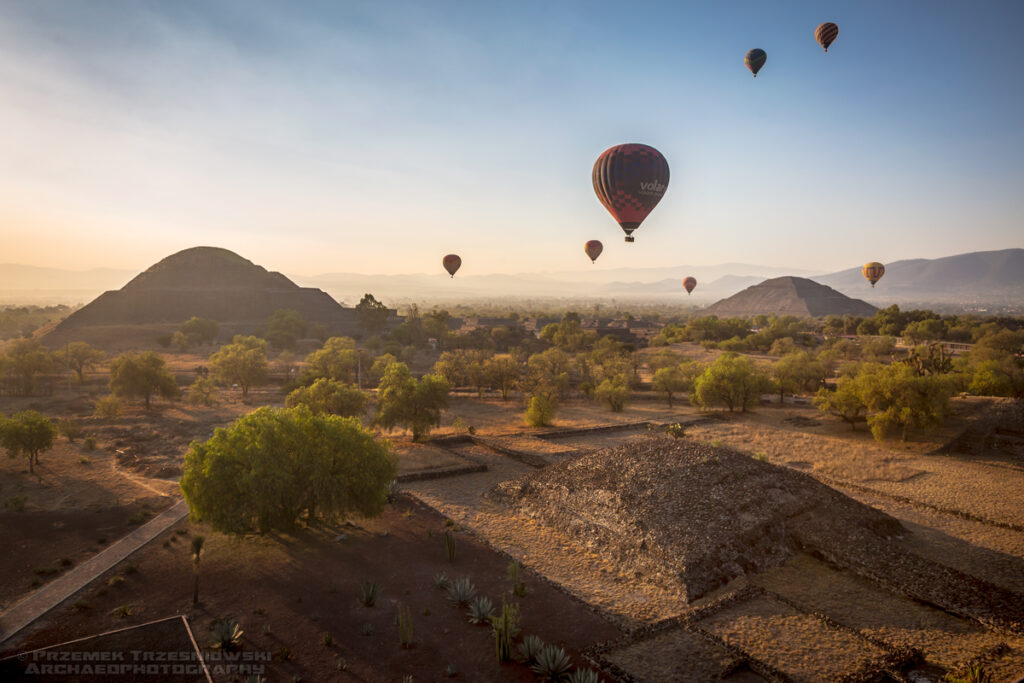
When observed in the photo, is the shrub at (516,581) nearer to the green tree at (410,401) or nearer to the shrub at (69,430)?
the green tree at (410,401)

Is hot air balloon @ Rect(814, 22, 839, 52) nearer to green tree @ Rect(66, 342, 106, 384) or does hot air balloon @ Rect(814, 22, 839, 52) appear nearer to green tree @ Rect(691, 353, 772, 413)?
green tree @ Rect(691, 353, 772, 413)

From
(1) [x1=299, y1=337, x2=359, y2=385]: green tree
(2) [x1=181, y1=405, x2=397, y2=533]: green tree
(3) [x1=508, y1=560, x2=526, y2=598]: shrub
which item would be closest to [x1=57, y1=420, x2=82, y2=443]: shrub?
(1) [x1=299, y1=337, x2=359, y2=385]: green tree

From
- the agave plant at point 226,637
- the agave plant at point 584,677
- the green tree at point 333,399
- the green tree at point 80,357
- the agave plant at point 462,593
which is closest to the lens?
the agave plant at point 584,677

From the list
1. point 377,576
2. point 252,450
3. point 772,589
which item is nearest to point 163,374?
point 252,450

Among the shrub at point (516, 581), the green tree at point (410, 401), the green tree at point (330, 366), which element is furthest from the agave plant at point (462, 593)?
the green tree at point (330, 366)

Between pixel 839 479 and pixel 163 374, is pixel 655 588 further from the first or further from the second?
pixel 163 374

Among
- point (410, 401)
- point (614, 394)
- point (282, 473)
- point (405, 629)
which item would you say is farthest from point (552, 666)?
point (614, 394)
